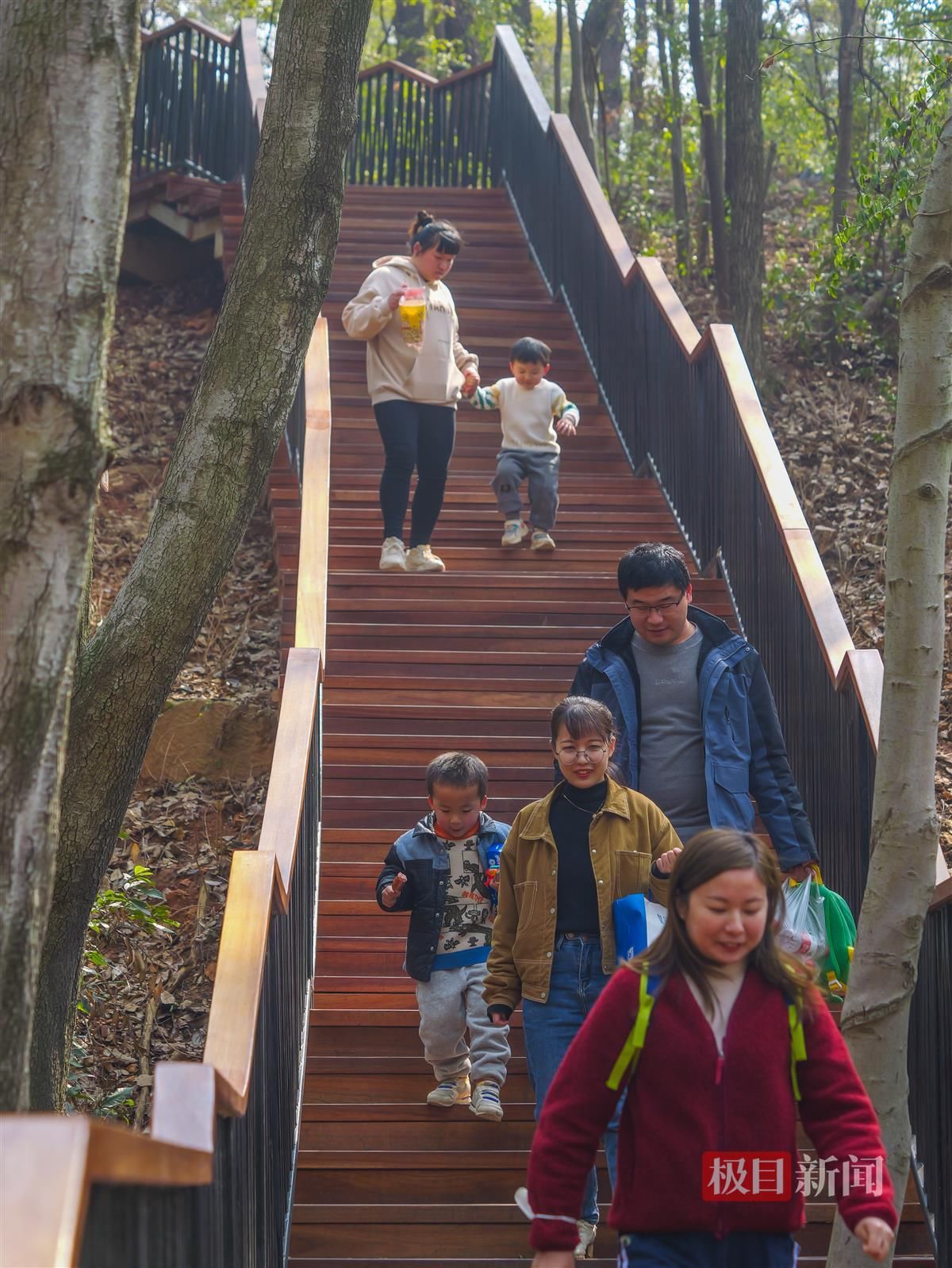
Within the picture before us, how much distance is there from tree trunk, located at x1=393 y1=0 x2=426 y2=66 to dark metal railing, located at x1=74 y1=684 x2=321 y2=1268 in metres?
17.7

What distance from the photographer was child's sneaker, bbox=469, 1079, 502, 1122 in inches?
190

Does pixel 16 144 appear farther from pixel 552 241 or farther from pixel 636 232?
pixel 636 232

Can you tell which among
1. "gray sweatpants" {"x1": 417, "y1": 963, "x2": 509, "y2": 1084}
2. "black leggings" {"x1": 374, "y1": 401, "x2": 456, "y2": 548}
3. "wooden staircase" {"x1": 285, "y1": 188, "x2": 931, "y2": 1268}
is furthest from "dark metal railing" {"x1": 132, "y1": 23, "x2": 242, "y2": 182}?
"gray sweatpants" {"x1": 417, "y1": 963, "x2": 509, "y2": 1084}

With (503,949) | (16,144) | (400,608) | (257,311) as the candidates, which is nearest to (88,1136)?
(16,144)

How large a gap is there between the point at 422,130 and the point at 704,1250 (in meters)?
14.8

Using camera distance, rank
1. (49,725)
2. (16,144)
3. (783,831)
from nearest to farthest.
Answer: (49,725) → (16,144) → (783,831)

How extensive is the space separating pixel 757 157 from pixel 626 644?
8401 millimetres

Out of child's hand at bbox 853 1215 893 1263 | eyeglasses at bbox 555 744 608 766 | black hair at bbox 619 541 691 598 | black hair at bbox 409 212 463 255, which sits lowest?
child's hand at bbox 853 1215 893 1263

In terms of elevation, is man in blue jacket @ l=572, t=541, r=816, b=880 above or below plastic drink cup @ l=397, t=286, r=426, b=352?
below

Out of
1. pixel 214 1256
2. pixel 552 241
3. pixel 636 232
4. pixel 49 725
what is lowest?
pixel 214 1256

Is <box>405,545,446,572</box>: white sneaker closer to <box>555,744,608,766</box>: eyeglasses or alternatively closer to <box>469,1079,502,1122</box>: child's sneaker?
<box>469,1079,502,1122</box>: child's sneaker

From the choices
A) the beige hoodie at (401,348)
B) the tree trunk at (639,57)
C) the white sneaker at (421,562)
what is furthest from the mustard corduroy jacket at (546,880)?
the tree trunk at (639,57)

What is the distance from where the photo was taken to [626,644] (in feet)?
16.3

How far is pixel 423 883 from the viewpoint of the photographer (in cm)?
482
